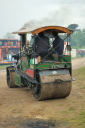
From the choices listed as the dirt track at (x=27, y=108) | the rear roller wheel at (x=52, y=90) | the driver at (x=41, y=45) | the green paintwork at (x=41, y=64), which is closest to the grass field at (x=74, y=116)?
the dirt track at (x=27, y=108)

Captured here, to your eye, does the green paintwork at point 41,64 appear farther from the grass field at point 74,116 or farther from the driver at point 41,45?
the grass field at point 74,116

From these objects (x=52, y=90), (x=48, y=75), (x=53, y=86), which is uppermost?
(x=48, y=75)

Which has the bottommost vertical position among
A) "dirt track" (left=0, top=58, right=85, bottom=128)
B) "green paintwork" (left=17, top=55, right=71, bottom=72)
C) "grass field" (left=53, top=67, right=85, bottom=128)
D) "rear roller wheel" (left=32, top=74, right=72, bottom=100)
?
"dirt track" (left=0, top=58, right=85, bottom=128)

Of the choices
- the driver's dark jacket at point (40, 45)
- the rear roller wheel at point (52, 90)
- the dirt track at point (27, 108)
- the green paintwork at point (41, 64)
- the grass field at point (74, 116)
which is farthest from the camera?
the driver's dark jacket at point (40, 45)

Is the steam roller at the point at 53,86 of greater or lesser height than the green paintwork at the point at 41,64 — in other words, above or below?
below

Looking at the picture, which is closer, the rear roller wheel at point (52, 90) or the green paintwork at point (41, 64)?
the rear roller wheel at point (52, 90)

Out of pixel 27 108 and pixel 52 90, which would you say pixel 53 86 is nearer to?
pixel 52 90

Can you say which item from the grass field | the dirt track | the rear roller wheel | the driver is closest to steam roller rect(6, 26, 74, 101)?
the rear roller wheel

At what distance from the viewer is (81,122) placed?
4.89 m

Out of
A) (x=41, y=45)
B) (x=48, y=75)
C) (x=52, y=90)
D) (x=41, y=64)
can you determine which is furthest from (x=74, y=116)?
(x=41, y=45)

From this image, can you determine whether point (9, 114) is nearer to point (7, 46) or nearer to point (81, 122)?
point (81, 122)

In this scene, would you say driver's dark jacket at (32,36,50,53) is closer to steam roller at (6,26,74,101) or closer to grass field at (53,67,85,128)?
steam roller at (6,26,74,101)

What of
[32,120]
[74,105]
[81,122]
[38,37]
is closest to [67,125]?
[81,122]

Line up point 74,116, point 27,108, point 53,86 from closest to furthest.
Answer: point 74,116, point 27,108, point 53,86
